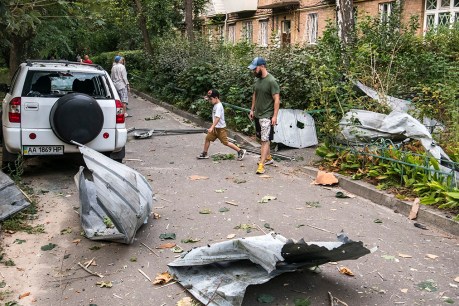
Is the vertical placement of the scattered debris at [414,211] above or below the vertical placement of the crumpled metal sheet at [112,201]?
below

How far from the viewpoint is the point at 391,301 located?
14.5ft

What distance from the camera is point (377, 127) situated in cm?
888

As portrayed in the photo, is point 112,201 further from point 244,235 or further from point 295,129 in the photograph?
point 295,129

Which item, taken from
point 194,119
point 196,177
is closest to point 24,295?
point 196,177

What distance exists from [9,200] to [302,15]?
77.1 feet

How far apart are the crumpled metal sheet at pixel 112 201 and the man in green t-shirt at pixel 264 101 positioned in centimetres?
316

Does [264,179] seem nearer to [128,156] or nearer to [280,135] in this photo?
[280,135]

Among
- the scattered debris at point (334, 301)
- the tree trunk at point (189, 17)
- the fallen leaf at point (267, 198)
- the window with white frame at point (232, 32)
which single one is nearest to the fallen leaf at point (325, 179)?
the fallen leaf at point (267, 198)

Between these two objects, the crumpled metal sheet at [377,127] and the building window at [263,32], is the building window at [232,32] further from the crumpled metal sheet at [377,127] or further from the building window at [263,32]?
the crumpled metal sheet at [377,127]

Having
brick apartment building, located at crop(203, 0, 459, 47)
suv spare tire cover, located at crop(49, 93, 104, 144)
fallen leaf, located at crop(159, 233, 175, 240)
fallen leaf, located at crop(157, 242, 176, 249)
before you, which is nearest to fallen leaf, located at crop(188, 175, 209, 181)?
suv spare tire cover, located at crop(49, 93, 104, 144)

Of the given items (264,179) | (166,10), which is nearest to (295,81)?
(264,179)

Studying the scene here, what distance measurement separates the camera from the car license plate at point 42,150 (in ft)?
26.5

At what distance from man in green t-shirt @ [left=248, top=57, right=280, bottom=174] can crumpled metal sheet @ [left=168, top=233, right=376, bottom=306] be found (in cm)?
464

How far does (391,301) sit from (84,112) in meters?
5.39
